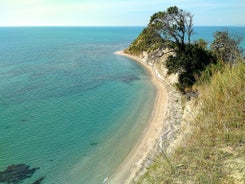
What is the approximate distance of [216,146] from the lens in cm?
793

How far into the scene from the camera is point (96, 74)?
Result: 4256 cm

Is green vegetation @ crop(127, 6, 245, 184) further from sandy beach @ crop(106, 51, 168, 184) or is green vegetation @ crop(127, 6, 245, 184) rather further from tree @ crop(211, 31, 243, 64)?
tree @ crop(211, 31, 243, 64)

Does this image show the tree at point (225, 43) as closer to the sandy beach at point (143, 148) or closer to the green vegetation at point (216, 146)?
the sandy beach at point (143, 148)

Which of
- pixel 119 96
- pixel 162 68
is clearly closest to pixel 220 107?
pixel 119 96

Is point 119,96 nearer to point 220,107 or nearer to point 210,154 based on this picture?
point 220,107

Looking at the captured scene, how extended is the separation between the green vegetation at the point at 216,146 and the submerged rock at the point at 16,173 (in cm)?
905

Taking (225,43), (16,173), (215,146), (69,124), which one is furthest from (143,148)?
(225,43)

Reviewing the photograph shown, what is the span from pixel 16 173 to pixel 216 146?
1208 centimetres

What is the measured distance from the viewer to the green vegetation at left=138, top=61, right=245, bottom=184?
6.71m

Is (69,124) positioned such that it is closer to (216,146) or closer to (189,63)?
(216,146)

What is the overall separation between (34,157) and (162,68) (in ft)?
92.8

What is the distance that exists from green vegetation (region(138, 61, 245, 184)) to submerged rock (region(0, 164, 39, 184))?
29.7 feet

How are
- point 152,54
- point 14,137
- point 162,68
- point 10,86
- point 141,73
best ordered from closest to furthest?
point 14,137 < point 10,86 < point 162,68 < point 141,73 < point 152,54

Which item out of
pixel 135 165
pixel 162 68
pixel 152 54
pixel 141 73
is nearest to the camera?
pixel 135 165
